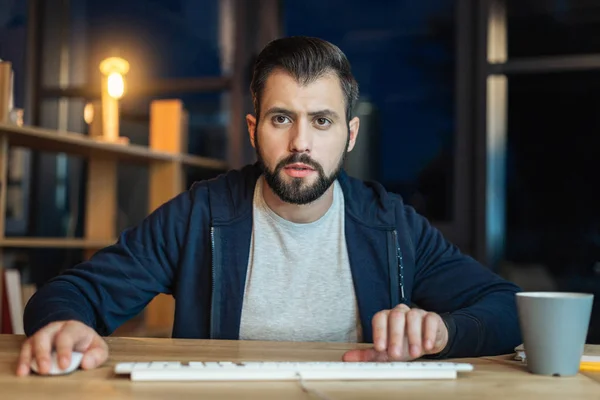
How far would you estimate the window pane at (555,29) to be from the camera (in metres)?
3.58

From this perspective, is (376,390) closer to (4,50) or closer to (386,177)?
(386,177)

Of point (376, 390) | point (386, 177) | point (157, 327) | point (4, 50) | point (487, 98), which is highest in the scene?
point (4, 50)

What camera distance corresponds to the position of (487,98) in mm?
3475

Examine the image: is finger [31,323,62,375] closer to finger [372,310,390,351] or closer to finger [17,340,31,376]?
finger [17,340,31,376]

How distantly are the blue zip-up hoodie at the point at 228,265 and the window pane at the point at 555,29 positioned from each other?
87.6 inches

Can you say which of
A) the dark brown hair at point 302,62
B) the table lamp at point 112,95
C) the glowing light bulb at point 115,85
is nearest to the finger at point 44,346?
the dark brown hair at point 302,62

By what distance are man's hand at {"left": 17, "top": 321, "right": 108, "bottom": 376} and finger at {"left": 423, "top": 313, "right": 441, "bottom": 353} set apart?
1.38 feet

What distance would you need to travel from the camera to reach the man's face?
1.52m

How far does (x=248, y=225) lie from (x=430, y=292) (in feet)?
1.35

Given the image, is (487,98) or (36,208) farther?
(36,208)

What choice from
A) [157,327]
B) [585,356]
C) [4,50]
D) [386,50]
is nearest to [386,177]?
[386,50]

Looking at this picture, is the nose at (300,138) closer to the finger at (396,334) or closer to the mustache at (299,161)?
the mustache at (299,161)

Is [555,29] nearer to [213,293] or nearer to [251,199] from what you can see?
[251,199]

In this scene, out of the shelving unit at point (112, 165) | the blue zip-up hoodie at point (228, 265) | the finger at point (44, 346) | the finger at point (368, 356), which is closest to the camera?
the finger at point (44, 346)
